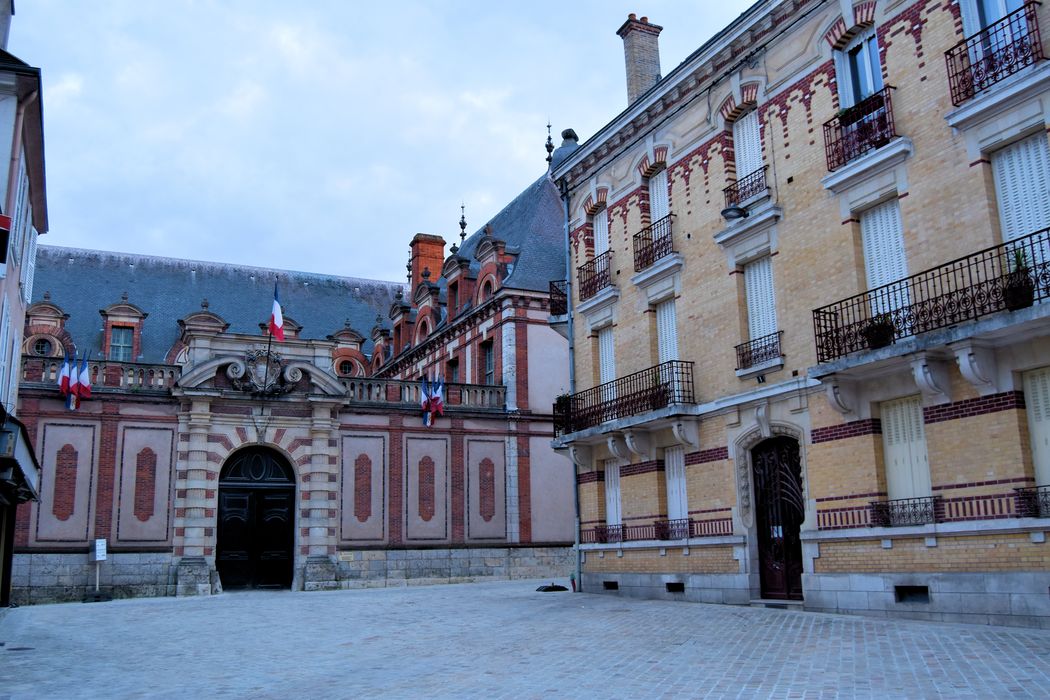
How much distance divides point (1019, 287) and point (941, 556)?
359 cm

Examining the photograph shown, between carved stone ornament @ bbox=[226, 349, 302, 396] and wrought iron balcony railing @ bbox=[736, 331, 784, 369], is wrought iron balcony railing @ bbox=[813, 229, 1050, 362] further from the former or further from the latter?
carved stone ornament @ bbox=[226, 349, 302, 396]

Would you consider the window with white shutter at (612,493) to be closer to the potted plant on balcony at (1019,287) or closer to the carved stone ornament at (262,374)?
the carved stone ornament at (262,374)

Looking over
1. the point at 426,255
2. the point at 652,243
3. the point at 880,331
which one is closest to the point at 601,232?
the point at 652,243

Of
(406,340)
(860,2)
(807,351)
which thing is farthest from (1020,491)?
(406,340)

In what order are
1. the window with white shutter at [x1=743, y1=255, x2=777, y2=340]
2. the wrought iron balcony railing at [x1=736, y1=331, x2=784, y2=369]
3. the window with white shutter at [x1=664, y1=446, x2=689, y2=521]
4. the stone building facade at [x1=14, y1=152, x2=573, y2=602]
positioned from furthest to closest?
the stone building facade at [x1=14, y1=152, x2=573, y2=602], the window with white shutter at [x1=664, y1=446, x2=689, y2=521], the window with white shutter at [x1=743, y1=255, x2=777, y2=340], the wrought iron balcony railing at [x1=736, y1=331, x2=784, y2=369]

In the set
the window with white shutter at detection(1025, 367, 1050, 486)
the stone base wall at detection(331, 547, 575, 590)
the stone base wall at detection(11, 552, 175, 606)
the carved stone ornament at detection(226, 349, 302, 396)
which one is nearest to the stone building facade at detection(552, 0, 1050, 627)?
the window with white shutter at detection(1025, 367, 1050, 486)

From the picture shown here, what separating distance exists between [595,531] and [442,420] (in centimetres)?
855

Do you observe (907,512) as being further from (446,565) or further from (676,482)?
(446,565)

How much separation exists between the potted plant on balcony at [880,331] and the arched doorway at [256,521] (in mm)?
→ 17525

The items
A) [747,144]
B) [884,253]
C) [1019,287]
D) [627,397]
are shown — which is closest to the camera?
[1019,287]

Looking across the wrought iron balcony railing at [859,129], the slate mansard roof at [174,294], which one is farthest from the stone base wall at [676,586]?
the slate mansard roof at [174,294]

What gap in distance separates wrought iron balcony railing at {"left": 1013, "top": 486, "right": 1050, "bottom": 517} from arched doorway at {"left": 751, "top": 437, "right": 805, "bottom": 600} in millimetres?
4011

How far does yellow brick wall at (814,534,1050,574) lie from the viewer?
11.4 m

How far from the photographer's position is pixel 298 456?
2619 cm
